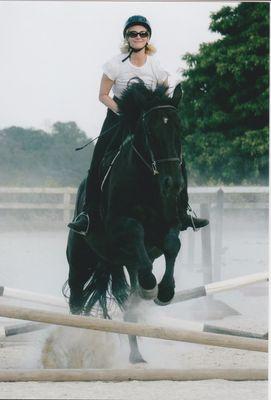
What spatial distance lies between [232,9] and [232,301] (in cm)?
268

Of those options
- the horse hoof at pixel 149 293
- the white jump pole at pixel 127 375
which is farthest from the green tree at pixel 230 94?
the white jump pole at pixel 127 375

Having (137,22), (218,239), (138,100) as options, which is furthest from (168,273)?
(218,239)

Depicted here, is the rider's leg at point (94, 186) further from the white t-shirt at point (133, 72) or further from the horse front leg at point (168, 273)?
the horse front leg at point (168, 273)

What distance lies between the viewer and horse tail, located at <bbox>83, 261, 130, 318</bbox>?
15.1 ft

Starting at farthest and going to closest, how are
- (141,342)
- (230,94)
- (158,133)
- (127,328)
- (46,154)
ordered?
(230,94) < (46,154) < (141,342) < (158,133) < (127,328)

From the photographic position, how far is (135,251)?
4004mm

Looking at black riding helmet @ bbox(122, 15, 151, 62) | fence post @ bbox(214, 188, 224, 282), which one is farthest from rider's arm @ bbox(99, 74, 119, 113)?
fence post @ bbox(214, 188, 224, 282)

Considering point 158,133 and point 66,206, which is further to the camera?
point 66,206

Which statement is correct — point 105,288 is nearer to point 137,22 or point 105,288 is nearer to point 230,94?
point 137,22

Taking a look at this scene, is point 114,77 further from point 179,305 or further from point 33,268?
point 33,268

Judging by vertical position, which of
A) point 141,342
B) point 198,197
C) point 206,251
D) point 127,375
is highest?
point 198,197

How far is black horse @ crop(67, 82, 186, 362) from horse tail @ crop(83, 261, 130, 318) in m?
0.14

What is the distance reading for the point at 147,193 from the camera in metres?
4.05

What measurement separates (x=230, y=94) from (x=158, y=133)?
8.88 feet
